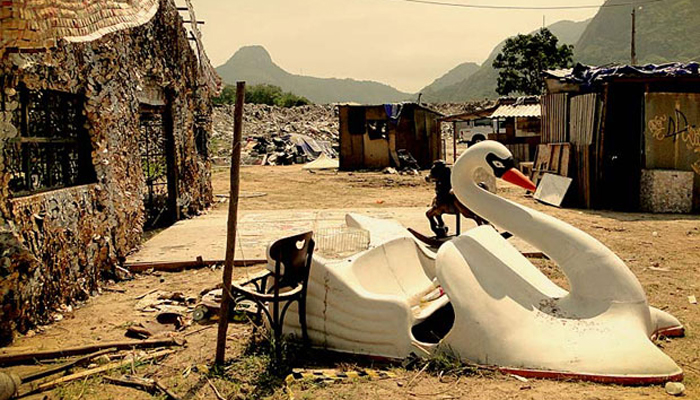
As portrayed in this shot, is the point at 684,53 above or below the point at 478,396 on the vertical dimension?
above

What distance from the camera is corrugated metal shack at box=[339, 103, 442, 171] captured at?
22.0 metres

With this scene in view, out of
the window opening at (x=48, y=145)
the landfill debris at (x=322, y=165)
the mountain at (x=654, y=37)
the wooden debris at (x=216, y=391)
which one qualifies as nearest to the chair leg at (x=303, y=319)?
the wooden debris at (x=216, y=391)

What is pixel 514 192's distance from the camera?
48.8ft

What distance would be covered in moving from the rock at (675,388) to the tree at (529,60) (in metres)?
44.9

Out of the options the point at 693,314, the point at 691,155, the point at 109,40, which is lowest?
the point at 693,314

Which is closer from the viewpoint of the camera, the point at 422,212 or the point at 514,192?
the point at 422,212

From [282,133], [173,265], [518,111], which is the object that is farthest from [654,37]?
[173,265]

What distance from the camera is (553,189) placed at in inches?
492

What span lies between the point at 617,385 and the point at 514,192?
469 inches

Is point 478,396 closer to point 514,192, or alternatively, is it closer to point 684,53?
point 514,192

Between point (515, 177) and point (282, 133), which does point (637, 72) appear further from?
point (282, 133)

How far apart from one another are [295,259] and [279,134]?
90.8ft

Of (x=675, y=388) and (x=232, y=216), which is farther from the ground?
(x=232, y=216)

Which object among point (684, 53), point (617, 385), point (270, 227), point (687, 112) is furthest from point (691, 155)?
point (684, 53)
